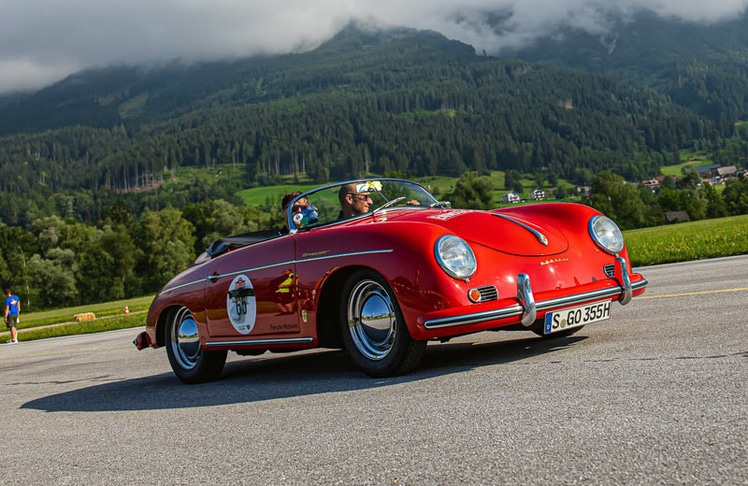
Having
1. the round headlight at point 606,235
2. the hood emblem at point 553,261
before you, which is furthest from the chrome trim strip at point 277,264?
the round headlight at point 606,235

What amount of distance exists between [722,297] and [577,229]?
94.6 inches

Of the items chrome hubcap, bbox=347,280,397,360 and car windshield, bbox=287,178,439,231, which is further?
car windshield, bbox=287,178,439,231

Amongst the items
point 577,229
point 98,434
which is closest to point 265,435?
point 98,434

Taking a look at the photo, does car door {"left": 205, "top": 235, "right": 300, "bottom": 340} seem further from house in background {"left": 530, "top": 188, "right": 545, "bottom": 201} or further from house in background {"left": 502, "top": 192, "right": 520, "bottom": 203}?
house in background {"left": 530, "top": 188, "right": 545, "bottom": 201}

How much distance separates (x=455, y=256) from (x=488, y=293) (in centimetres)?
32

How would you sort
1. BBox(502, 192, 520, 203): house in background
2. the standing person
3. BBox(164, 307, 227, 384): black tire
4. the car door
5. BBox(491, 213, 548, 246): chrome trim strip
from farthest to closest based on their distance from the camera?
1. BBox(502, 192, 520, 203): house in background
2. the standing person
3. BBox(164, 307, 227, 384): black tire
4. the car door
5. BBox(491, 213, 548, 246): chrome trim strip

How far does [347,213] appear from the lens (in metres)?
6.46

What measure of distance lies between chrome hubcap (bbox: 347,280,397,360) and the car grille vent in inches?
24.2

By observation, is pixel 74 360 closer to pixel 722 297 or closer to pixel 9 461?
pixel 9 461

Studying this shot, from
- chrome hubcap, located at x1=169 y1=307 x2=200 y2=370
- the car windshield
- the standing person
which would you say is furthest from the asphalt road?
the standing person

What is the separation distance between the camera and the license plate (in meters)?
5.21

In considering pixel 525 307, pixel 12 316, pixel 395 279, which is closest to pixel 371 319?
pixel 395 279

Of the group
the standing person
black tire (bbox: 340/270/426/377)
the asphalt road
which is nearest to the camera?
the asphalt road

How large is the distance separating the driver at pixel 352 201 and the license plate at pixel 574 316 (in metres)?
1.94
